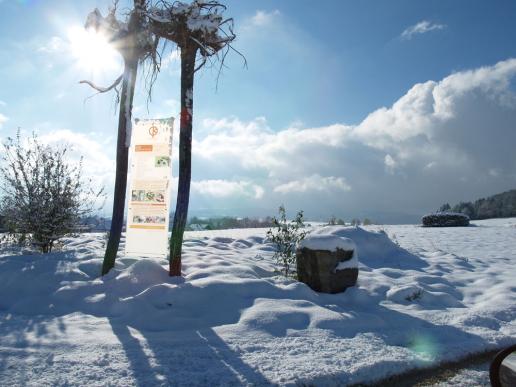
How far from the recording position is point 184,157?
6285 mm

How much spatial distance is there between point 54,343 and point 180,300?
1644mm

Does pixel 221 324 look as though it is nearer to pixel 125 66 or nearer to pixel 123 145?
pixel 123 145

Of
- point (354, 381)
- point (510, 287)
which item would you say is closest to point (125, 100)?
point (354, 381)

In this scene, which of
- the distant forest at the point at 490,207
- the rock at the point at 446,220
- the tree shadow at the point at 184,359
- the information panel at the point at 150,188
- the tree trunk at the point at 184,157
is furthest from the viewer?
the distant forest at the point at 490,207

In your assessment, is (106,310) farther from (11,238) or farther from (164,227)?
(11,238)

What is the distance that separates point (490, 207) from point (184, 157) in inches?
1319

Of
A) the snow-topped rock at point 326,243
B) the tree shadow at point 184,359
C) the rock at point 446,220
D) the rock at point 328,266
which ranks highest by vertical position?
the rock at point 446,220

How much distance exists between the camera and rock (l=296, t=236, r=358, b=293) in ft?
20.9

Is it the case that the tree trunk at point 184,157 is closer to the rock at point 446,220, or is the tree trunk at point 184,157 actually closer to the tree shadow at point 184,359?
the tree shadow at point 184,359

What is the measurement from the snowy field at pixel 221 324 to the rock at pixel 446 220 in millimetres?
11694

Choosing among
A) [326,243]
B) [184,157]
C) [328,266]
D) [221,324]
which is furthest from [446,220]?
[221,324]

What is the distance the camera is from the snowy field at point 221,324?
340 cm

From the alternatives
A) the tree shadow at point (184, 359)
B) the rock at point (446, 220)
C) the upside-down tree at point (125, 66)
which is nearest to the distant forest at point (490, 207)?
the rock at point (446, 220)

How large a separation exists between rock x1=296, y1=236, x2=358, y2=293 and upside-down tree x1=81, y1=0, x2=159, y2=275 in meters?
3.18
